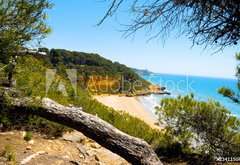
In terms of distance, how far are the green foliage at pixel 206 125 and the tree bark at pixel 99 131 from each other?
2.14m

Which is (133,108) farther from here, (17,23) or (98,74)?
(17,23)

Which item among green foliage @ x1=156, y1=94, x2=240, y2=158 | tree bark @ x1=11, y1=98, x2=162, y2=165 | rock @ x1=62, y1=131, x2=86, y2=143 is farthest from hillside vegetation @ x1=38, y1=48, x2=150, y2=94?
tree bark @ x1=11, y1=98, x2=162, y2=165

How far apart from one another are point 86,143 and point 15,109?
7.76 feet

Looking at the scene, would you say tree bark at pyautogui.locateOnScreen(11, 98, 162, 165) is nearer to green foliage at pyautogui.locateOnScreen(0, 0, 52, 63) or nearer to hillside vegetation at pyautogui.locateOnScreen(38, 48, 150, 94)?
green foliage at pyautogui.locateOnScreen(0, 0, 52, 63)

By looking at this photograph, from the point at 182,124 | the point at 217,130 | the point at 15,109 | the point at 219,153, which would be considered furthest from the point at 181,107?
the point at 15,109

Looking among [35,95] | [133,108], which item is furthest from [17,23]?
[133,108]

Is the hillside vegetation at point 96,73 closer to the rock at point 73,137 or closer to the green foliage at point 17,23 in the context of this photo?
the rock at point 73,137

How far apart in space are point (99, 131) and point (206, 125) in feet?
10.2

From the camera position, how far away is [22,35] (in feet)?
11.9

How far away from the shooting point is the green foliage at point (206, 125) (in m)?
6.16

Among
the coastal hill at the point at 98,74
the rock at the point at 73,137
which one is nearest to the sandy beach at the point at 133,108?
the coastal hill at the point at 98,74

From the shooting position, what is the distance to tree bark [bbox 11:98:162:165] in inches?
195

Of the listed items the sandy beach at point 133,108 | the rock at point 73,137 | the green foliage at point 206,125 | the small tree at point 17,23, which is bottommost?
the sandy beach at point 133,108

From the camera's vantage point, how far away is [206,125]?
6.51 metres
